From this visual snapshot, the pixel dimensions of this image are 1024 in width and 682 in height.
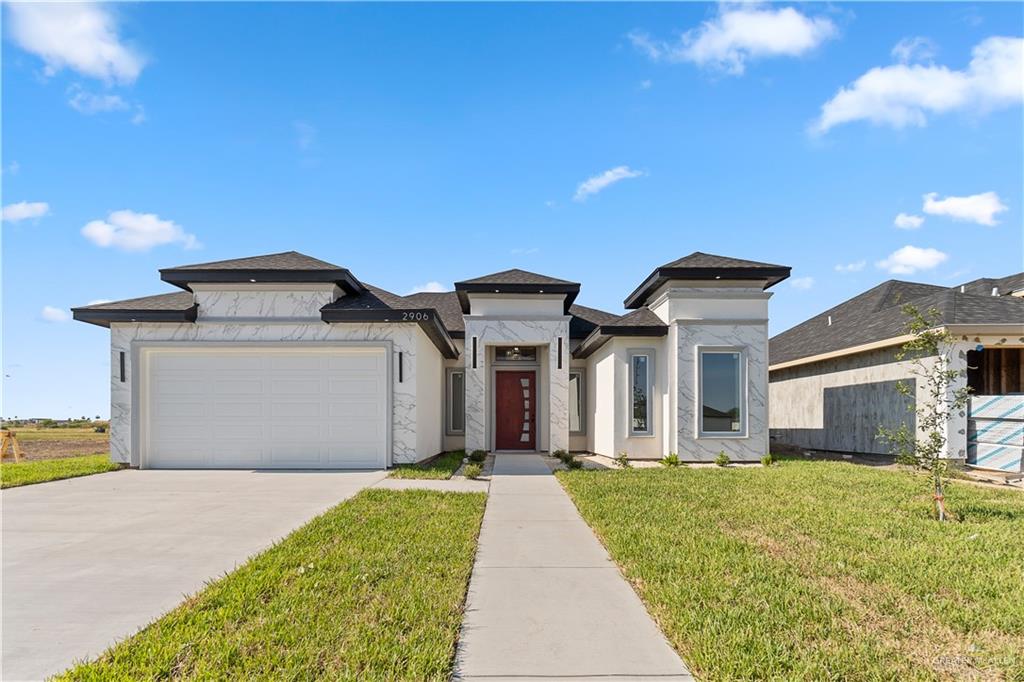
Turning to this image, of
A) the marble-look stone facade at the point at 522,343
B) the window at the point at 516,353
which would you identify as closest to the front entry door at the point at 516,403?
the window at the point at 516,353

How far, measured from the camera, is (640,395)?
576 inches

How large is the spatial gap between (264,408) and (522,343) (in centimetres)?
667

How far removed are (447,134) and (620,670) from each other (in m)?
12.8

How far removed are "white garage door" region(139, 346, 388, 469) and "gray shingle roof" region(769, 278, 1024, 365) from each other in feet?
42.7

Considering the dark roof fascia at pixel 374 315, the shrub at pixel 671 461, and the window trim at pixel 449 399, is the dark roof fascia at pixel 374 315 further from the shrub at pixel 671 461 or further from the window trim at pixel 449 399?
the shrub at pixel 671 461

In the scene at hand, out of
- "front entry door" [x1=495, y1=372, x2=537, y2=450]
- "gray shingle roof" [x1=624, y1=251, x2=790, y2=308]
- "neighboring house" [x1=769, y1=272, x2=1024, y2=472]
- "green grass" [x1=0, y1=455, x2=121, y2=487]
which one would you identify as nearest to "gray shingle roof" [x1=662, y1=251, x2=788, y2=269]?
"gray shingle roof" [x1=624, y1=251, x2=790, y2=308]

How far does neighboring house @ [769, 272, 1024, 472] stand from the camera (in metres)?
12.1

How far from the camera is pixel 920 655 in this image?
3.43 metres

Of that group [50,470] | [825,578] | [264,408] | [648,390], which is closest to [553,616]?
[825,578]

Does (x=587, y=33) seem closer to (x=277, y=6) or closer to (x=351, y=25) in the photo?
(x=351, y=25)

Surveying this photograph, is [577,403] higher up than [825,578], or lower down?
higher up

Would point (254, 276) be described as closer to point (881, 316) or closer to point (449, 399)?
point (449, 399)

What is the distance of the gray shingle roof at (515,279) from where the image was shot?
14945mm

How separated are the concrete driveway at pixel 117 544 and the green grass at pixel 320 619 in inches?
13.9
